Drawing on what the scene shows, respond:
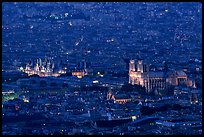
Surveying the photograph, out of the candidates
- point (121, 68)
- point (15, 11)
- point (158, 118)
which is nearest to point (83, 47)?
point (121, 68)

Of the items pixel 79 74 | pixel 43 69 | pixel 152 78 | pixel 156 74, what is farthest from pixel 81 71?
pixel 152 78

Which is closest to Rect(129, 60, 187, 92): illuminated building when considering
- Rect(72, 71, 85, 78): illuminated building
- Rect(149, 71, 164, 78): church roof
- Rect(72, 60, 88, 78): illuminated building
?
Rect(149, 71, 164, 78): church roof

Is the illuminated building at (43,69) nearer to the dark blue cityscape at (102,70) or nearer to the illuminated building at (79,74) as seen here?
the dark blue cityscape at (102,70)

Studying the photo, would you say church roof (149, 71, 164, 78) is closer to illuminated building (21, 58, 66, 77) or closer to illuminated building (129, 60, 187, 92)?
illuminated building (129, 60, 187, 92)

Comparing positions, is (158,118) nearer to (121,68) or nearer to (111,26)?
(121,68)

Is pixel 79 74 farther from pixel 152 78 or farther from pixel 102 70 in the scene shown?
pixel 152 78
